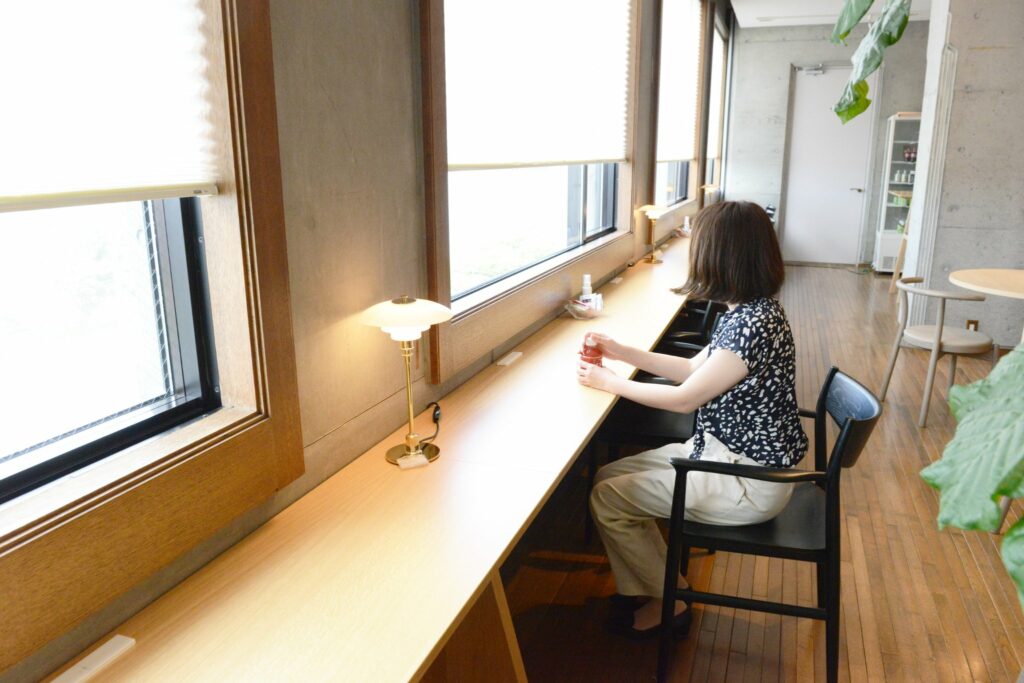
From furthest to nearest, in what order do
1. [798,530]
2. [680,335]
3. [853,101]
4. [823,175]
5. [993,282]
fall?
1. [823,175]
2. [993,282]
3. [680,335]
4. [798,530]
5. [853,101]

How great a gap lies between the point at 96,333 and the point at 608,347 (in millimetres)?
1562

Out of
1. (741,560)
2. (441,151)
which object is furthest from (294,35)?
(741,560)

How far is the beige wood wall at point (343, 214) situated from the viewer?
4.88 feet

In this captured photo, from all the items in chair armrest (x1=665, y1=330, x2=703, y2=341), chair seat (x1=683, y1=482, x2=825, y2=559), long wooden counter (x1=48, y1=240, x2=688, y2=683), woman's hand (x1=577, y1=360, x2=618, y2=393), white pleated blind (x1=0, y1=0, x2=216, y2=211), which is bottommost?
chair seat (x1=683, y1=482, x2=825, y2=559)

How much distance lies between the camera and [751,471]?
183 cm

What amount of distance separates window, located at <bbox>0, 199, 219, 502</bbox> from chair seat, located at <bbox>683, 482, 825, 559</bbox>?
4.12 ft

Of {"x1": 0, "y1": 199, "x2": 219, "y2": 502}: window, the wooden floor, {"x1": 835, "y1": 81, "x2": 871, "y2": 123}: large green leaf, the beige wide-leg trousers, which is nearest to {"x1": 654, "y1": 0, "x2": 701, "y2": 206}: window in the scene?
the wooden floor

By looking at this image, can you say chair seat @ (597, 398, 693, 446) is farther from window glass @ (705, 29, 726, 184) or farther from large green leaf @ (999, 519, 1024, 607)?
window glass @ (705, 29, 726, 184)

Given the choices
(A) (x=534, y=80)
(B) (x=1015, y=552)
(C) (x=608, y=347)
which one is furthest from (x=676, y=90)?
(B) (x=1015, y=552)

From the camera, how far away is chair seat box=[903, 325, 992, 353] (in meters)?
4.02

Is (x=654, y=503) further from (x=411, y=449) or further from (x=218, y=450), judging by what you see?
(x=218, y=450)

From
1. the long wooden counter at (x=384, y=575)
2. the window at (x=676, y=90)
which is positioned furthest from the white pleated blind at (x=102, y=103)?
the window at (x=676, y=90)

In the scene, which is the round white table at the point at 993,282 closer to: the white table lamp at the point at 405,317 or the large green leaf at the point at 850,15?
the large green leaf at the point at 850,15

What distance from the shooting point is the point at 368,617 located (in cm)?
122
